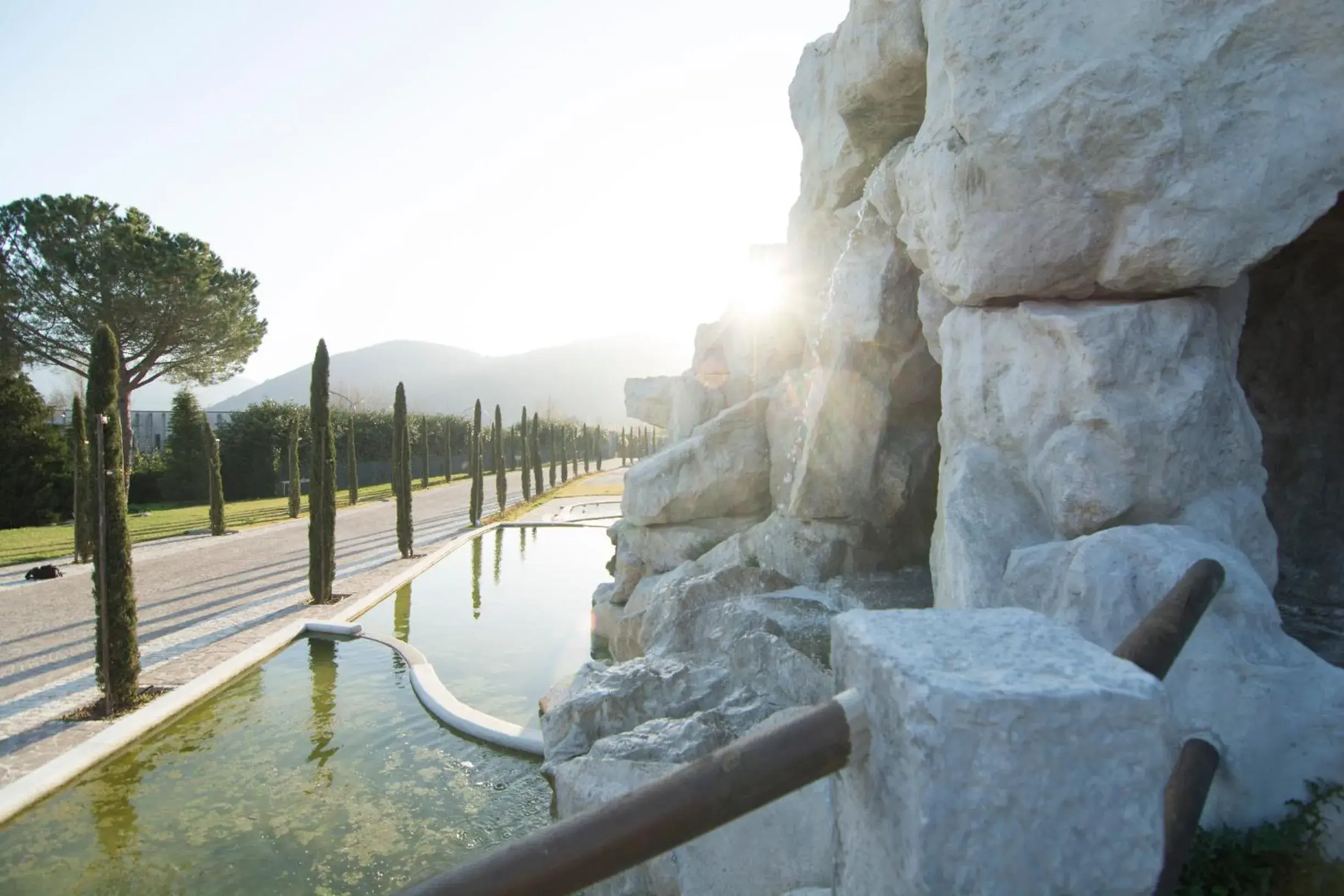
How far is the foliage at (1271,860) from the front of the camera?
9.86ft

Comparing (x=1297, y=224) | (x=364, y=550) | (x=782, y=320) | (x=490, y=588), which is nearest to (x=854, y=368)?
(x=782, y=320)

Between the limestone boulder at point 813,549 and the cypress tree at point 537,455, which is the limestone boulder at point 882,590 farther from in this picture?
the cypress tree at point 537,455

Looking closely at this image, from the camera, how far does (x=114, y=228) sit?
2770 cm

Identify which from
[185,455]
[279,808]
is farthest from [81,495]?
[185,455]

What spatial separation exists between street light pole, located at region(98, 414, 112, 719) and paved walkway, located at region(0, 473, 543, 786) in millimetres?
452

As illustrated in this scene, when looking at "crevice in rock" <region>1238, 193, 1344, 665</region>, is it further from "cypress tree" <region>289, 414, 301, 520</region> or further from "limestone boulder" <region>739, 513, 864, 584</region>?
"cypress tree" <region>289, 414, 301, 520</region>

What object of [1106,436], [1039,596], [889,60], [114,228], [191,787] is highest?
[114,228]

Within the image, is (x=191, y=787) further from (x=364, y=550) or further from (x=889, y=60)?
(x=364, y=550)

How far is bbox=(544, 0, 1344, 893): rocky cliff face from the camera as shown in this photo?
153 inches

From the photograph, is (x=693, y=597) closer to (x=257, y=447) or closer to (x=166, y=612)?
(x=166, y=612)

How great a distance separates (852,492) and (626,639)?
11.5 ft

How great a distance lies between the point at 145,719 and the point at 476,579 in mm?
8707

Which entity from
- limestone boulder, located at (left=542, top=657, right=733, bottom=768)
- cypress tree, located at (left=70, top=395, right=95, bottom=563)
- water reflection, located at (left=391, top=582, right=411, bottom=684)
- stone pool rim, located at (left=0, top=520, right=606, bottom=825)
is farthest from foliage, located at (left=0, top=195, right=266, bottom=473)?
limestone boulder, located at (left=542, top=657, right=733, bottom=768)

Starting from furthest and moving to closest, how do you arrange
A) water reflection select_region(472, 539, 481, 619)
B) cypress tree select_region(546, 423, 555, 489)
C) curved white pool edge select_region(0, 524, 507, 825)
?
cypress tree select_region(546, 423, 555, 489)
water reflection select_region(472, 539, 481, 619)
curved white pool edge select_region(0, 524, 507, 825)
